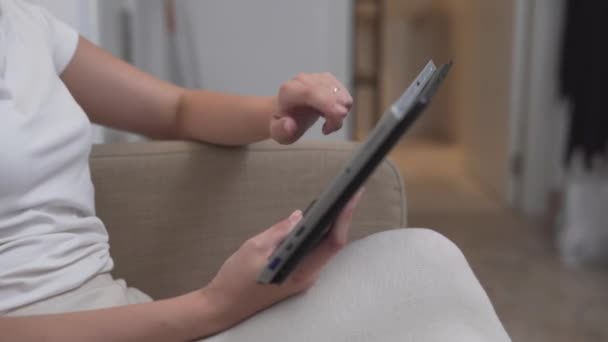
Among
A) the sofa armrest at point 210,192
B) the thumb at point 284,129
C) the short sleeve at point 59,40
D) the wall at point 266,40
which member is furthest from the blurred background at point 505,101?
the thumb at point 284,129

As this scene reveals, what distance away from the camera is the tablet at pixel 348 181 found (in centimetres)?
34

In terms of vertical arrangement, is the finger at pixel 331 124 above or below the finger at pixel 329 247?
above

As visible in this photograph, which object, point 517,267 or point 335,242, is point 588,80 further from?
point 335,242

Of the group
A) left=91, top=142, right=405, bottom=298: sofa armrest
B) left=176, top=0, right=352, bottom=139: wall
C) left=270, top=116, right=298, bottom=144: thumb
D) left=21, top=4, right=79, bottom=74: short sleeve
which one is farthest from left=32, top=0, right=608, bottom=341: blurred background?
left=270, top=116, right=298, bottom=144: thumb

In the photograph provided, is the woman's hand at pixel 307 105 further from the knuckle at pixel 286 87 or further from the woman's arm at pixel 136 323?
the woman's arm at pixel 136 323

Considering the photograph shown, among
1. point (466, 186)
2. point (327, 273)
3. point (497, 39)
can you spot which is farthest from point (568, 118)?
point (327, 273)

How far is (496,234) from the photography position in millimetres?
2168

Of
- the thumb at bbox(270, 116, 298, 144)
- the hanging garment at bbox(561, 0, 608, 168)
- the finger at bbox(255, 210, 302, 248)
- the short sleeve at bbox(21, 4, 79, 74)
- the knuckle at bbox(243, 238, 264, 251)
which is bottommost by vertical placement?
A: the hanging garment at bbox(561, 0, 608, 168)

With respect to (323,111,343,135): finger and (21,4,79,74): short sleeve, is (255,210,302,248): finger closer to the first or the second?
(323,111,343,135): finger

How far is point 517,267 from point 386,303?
1.49 meters

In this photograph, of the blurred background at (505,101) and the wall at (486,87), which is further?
the wall at (486,87)

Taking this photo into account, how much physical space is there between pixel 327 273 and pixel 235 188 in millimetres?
231

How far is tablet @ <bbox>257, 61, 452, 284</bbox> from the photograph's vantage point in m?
0.34

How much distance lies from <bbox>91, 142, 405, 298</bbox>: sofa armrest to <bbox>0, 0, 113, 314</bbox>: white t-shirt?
0.30 ft
